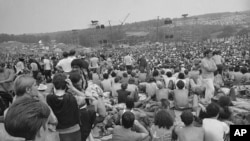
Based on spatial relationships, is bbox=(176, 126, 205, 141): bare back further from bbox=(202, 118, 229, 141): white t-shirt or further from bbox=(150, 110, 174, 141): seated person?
bbox=(150, 110, 174, 141): seated person

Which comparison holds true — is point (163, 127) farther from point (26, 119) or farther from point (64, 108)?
point (26, 119)

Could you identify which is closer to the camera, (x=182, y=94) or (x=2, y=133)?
(x=2, y=133)

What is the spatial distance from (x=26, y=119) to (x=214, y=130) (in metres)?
2.69

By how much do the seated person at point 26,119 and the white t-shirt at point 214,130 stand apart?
2487 millimetres

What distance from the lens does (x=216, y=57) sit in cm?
905

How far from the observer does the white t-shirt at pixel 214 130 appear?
3.78 metres

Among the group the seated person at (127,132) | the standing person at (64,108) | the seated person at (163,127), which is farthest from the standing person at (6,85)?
the seated person at (163,127)

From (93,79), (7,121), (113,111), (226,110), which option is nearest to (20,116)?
(7,121)

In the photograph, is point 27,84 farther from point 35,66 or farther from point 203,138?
point 35,66

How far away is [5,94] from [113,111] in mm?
2244

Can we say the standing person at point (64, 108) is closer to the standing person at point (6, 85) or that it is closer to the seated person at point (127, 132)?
the seated person at point (127, 132)

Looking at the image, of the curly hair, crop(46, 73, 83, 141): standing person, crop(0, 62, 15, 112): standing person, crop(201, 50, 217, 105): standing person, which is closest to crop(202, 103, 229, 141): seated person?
the curly hair

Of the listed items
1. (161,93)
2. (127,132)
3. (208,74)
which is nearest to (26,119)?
(127,132)

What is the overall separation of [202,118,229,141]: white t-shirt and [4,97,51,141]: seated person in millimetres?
2487
